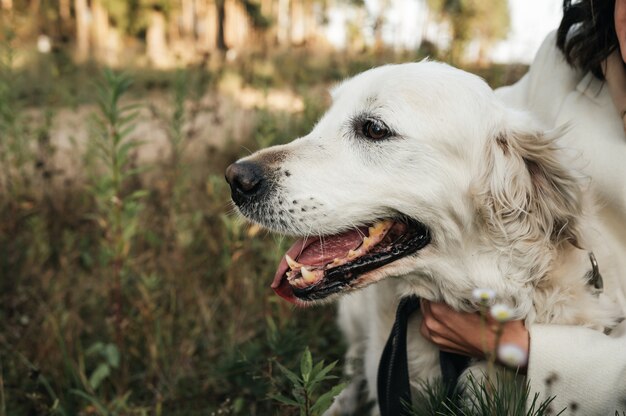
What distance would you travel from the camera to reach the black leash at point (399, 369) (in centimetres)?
175

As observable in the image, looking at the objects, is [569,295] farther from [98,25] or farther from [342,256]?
[98,25]

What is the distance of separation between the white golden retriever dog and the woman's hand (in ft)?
0.18

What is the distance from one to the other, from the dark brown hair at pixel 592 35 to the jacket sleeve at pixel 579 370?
1083 millimetres

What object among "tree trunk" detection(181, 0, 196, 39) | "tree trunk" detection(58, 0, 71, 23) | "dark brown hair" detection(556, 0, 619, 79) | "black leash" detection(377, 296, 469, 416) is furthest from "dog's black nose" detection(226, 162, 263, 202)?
"tree trunk" detection(58, 0, 71, 23)

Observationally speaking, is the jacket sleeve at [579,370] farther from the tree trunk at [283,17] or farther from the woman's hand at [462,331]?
the tree trunk at [283,17]

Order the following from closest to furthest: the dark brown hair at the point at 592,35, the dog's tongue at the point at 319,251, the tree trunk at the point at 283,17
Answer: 1. the dog's tongue at the point at 319,251
2. the dark brown hair at the point at 592,35
3. the tree trunk at the point at 283,17

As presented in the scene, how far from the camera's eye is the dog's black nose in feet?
5.62

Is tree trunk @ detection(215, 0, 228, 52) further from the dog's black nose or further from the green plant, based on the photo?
the dog's black nose

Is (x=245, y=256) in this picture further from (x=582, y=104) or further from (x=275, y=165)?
(x=582, y=104)

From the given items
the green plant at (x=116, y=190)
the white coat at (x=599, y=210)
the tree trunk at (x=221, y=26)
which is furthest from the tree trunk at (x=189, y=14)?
the white coat at (x=599, y=210)

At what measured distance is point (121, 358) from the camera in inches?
87.7

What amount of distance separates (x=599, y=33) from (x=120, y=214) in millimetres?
2144

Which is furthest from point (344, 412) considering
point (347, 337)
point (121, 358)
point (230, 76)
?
point (230, 76)

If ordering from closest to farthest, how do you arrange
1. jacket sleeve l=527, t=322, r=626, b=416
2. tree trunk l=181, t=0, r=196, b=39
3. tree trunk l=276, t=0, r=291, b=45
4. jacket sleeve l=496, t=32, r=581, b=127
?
jacket sleeve l=527, t=322, r=626, b=416 → jacket sleeve l=496, t=32, r=581, b=127 → tree trunk l=181, t=0, r=196, b=39 → tree trunk l=276, t=0, r=291, b=45
